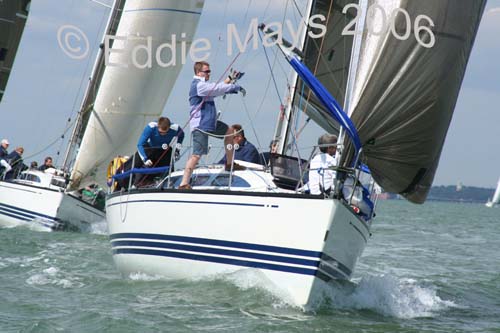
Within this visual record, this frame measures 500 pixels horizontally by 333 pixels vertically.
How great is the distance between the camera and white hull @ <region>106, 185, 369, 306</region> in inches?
372

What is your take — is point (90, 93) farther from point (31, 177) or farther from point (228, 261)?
point (228, 261)

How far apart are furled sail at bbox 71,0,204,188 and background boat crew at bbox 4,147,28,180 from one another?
381 centimetres

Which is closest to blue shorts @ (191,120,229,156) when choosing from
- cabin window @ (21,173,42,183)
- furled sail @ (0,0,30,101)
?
cabin window @ (21,173,42,183)

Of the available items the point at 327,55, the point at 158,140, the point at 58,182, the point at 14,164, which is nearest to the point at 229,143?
the point at 158,140

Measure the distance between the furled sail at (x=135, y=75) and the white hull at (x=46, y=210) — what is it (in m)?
0.89

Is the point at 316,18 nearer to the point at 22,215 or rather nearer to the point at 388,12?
the point at 388,12

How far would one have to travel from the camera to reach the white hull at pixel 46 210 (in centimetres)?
2108

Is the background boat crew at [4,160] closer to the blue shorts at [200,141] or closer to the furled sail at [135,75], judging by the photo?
the furled sail at [135,75]

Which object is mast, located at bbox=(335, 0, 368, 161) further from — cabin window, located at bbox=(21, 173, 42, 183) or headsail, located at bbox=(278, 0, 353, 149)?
cabin window, located at bbox=(21, 173, 42, 183)

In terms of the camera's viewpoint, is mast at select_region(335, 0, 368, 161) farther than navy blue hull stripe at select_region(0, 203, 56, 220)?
No

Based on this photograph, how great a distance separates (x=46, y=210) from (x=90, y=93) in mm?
3096

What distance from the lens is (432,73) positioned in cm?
967

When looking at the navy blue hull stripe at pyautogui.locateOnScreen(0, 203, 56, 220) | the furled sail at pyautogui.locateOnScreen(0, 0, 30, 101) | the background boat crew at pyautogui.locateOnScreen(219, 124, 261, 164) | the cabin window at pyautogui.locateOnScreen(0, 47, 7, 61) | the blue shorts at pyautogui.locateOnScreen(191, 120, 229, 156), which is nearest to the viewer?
the blue shorts at pyautogui.locateOnScreen(191, 120, 229, 156)

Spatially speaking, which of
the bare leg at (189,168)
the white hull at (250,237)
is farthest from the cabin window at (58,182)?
the bare leg at (189,168)
